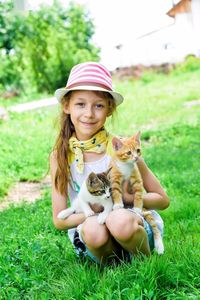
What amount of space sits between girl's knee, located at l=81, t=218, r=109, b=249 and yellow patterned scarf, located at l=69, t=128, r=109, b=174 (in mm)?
370

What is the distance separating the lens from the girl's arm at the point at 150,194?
3.40 metres

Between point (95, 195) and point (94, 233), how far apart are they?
219mm

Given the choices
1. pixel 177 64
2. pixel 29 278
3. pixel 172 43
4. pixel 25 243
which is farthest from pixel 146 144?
pixel 172 43

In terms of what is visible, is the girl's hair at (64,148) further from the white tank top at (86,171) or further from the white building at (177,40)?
the white building at (177,40)

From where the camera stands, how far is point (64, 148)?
141 inches

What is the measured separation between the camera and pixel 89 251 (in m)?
3.52

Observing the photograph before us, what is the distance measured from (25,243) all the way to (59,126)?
3.16 ft

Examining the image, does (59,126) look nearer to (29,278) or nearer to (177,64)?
(29,278)

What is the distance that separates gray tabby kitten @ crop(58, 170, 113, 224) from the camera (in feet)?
10.6

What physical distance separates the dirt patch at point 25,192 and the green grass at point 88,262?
0.40 feet

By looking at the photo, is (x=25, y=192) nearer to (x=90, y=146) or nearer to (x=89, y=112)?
(x=90, y=146)

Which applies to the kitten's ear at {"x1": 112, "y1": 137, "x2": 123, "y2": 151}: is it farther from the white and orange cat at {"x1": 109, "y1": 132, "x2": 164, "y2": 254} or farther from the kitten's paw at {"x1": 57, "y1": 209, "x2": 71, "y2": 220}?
the kitten's paw at {"x1": 57, "y1": 209, "x2": 71, "y2": 220}

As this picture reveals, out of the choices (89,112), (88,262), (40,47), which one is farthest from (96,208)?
(40,47)

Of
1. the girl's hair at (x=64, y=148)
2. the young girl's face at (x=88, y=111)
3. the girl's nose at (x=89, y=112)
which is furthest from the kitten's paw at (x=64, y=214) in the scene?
the girl's nose at (x=89, y=112)
